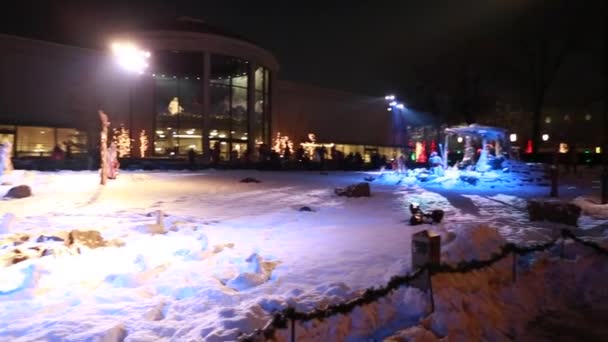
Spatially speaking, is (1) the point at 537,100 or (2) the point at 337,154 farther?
(1) the point at 537,100

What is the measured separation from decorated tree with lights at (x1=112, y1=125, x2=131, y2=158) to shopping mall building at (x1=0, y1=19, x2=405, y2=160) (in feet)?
1.93

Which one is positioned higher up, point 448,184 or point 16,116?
point 16,116

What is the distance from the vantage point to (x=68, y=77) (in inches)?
1308

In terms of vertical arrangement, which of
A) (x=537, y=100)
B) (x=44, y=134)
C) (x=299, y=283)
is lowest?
(x=299, y=283)

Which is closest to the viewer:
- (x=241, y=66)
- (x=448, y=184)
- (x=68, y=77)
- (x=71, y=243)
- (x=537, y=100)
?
(x=71, y=243)

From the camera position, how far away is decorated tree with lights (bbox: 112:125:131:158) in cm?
3426

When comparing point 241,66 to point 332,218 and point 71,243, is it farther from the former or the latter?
point 71,243

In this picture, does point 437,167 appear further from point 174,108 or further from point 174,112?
point 174,108

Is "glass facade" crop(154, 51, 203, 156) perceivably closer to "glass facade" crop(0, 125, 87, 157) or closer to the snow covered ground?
"glass facade" crop(0, 125, 87, 157)

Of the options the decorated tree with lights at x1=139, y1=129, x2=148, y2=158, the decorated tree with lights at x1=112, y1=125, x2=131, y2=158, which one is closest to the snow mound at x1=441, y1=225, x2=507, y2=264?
the decorated tree with lights at x1=112, y1=125, x2=131, y2=158

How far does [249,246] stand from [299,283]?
2.15 m

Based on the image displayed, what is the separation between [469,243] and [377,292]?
9.44 ft

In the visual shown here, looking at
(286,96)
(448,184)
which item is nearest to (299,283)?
(448,184)

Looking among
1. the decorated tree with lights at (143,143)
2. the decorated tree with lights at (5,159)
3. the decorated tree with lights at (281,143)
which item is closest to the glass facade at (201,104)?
the decorated tree with lights at (143,143)
